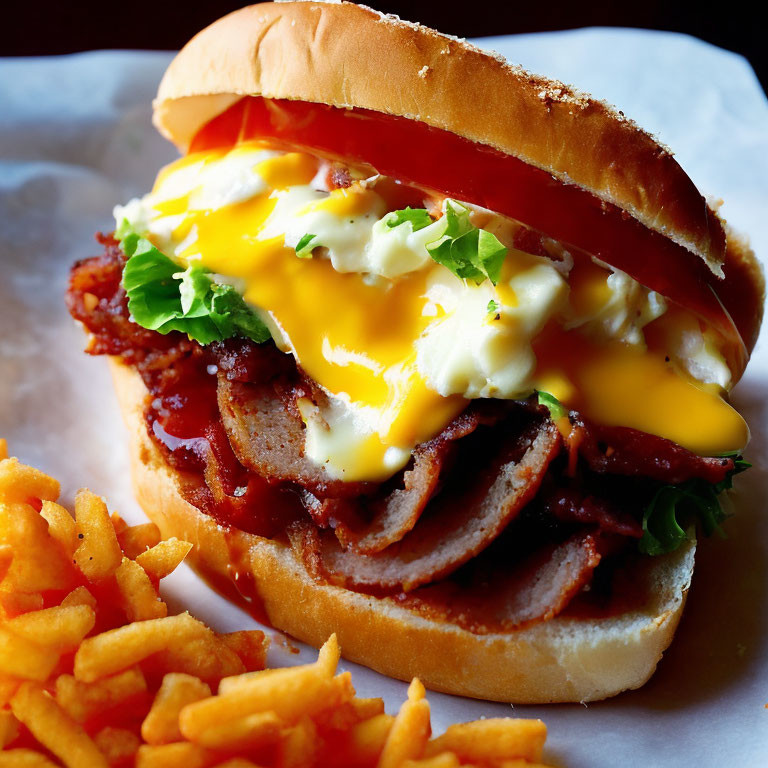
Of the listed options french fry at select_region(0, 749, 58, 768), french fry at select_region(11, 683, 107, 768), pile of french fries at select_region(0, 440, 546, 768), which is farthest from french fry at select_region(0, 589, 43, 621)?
french fry at select_region(0, 749, 58, 768)

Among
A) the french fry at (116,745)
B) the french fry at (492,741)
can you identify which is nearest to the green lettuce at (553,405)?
the french fry at (492,741)

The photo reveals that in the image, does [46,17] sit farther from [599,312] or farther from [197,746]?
[197,746]

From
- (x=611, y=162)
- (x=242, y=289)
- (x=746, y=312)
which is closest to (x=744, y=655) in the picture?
(x=746, y=312)

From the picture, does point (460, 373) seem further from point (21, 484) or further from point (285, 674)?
point (21, 484)

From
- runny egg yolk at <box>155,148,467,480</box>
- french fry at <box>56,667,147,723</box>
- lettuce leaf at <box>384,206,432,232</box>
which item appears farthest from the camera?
lettuce leaf at <box>384,206,432,232</box>

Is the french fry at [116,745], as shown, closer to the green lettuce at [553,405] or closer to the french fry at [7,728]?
the french fry at [7,728]

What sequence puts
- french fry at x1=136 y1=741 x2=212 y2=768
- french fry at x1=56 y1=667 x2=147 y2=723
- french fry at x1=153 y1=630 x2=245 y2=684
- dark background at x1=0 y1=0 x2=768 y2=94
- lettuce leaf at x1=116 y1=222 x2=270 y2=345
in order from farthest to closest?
dark background at x1=0 y1=0 x2=768 y2=94
lettuce leaf at x1=116 y1=222 x2=270 y2=345
french fry at x1=153 y1=630 x2=245 y2=684
french fry at x1=56 y1=667 x2=147 y2=723
french fry at x1=136 y1=741 x2=212 y2=768

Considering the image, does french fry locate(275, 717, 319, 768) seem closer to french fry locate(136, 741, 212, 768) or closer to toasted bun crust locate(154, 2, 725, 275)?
french fry locate(136, 741, 212, 768)

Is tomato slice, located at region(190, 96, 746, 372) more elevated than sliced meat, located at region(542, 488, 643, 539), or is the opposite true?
tomato slice, located at region(190, 96, 746, 372)
